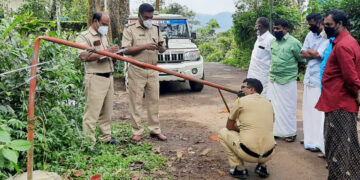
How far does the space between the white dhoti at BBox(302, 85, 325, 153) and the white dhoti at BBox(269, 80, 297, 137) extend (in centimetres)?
32

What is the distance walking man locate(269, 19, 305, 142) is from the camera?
16.8 feet

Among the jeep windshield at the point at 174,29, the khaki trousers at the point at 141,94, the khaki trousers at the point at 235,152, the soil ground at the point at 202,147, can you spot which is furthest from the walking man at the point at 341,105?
the jeep windshield at the point at 174,29

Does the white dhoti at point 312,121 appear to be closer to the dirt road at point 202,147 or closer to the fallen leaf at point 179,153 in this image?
the dirt road at point 202,147

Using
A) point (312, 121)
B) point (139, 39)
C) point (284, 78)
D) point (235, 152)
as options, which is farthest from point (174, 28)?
point (235, 152)

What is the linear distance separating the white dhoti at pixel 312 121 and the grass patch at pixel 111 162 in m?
2.11

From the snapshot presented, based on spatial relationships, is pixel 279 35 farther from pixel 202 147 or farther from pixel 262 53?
pixel 202 147

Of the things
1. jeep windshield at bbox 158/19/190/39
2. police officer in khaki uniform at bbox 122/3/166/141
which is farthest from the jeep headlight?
police officer in khaki uniform at bbox 122/3/166/141

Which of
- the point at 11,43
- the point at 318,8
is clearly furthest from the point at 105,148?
the point at 318,8

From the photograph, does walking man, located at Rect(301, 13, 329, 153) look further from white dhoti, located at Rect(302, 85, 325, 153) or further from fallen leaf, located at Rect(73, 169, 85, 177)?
fallen leaf, located at Rect(73, 169, 85, 177)

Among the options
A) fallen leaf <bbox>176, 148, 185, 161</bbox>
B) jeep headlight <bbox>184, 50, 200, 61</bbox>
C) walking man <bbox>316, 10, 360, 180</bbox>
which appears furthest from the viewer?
jeep headlight <bbox>184, 50, 200, 61</bbox>

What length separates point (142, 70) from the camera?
5105 mm

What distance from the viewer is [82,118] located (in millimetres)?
4988

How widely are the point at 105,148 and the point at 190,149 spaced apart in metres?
1.21

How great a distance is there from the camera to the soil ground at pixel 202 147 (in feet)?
13.9
